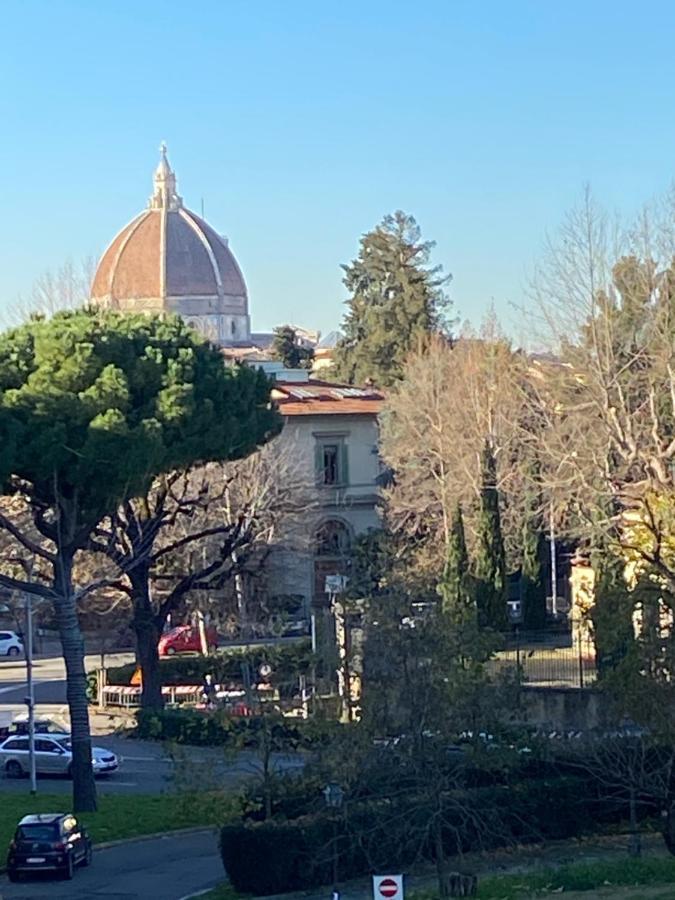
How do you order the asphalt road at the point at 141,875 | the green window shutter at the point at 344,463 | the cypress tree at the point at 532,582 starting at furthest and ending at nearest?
the green window shutter at the point at 344,463 < the cypress tree at the point at 532,582 < the asphalt road at the point at 141,875

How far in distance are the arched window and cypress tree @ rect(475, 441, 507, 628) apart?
1426 centimetres

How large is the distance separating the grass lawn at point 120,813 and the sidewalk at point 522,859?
2581 millimetres

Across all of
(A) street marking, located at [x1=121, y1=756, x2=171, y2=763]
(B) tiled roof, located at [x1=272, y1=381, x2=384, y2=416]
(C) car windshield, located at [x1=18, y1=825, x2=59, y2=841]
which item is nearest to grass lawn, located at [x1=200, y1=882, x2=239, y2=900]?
(C) car windshield, located at [x1=18, y1=825, x2=59, y2=841]

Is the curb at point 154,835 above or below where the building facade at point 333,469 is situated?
below

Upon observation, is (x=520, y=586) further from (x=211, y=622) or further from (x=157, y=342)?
(x=157, y=342)

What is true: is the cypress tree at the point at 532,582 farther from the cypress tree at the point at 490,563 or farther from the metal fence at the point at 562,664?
the metal fence at the point at 562,664

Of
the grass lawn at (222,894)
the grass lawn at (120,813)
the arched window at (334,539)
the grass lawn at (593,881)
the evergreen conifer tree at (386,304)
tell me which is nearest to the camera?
the grass lawn at (593,881)

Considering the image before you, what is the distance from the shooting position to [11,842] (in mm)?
27406

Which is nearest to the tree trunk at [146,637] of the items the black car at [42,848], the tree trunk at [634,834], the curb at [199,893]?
the black car at [42,848]

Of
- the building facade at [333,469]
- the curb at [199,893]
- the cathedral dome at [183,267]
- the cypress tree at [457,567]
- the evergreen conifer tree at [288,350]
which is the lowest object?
the curb at [199,893]

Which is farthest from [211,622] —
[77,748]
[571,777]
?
[571,777]

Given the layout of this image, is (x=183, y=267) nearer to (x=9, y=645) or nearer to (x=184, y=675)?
(x=9, y=645)

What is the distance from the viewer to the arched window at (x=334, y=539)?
65438 millimetres

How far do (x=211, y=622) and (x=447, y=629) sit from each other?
33.7 metres
